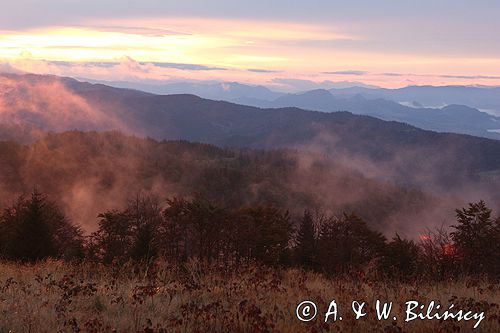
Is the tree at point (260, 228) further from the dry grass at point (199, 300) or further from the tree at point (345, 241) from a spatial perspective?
the dry grass at point (199, 300)

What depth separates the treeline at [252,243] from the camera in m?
13.3

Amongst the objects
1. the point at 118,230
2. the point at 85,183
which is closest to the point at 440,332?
the point at 118,230

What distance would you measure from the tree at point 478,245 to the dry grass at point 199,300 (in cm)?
583

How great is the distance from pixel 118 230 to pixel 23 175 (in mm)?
156542

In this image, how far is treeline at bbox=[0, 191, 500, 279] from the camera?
43.7 ft

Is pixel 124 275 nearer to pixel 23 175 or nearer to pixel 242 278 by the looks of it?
pixel 242 278

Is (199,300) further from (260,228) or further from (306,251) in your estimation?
(260,228)

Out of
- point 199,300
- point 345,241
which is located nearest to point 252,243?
point 345,241

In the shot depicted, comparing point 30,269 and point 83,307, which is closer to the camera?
point 83,307

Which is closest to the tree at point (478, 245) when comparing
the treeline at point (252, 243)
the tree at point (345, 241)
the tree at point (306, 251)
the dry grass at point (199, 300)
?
the treeline at point (252, 243)

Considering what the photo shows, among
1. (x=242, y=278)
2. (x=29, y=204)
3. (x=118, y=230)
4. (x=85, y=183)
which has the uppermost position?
(x=242, y=278)

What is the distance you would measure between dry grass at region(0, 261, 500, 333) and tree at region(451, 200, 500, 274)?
5829 millimetres

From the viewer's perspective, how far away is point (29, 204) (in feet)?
77.4

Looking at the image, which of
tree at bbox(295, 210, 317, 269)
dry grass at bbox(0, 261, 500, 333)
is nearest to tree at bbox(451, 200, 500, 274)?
dry grass at bbox(0, 261, 500, 333)
